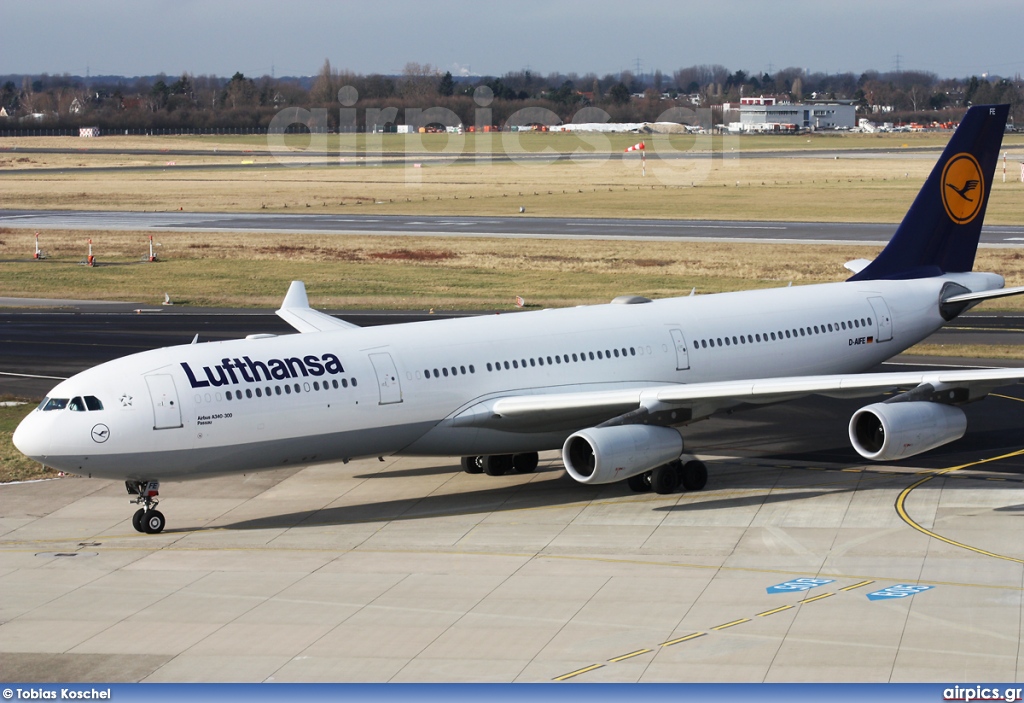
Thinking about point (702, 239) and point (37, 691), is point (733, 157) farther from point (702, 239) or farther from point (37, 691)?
point (37, 691)

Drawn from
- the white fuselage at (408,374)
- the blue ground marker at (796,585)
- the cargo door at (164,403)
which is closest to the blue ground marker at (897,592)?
the blue ground marker at (796,585)

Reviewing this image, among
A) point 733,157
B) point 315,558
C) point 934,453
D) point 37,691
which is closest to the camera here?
point 37,691

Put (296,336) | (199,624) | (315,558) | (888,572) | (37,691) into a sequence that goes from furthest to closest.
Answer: (296,336) < (315,558) < (888,572) < (199,624) < (37,691)

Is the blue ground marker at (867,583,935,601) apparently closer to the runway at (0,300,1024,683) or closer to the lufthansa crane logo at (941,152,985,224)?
the runway at (0,300,1024,683)

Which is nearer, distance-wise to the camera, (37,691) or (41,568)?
(37,691)

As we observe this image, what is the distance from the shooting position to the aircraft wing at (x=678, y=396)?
3125 cm

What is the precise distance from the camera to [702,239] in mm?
86625

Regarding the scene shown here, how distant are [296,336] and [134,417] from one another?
4841 millimetres

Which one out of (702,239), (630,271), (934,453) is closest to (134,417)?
(934,453)

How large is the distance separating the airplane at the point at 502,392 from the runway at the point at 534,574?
153 centimetres

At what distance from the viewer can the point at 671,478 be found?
3250cm

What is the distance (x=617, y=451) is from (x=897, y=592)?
7.68m

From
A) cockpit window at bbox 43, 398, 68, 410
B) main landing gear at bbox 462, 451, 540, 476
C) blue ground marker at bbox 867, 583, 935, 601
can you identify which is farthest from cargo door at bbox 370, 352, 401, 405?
blue ground marker at bbox 867, 583, 935, 601

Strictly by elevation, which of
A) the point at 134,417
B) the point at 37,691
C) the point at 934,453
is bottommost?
the point at 934,453
